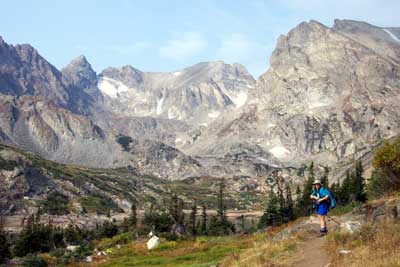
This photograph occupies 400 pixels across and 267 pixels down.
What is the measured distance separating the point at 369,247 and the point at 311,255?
14.9 ft

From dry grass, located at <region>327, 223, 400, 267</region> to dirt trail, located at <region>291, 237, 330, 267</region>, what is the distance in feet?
1.52

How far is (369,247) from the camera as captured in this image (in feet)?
67.9

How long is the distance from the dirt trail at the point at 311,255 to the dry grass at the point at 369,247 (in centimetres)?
46

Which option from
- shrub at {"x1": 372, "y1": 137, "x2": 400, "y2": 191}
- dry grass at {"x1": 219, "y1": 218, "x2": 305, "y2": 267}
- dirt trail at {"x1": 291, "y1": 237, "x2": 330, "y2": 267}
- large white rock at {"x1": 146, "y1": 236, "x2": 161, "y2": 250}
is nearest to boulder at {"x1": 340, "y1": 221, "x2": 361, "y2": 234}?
dirt trail at {"x1": 291, "y1": 237, "x2": 330, "y2": 267}

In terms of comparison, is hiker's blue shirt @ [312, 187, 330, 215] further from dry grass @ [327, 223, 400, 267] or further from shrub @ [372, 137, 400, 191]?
shrub @ [372, 137, 400, 191]

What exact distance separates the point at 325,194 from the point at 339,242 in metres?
4.85

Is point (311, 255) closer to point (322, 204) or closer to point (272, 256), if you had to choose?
point (272, 256)

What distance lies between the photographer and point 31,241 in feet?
296

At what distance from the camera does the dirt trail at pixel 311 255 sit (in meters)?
22.7

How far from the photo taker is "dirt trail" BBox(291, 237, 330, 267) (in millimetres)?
22719

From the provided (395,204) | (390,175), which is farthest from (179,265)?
(390,175)

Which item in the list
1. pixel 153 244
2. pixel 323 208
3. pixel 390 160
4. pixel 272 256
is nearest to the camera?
pixel 272 256

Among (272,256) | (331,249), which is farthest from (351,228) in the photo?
(272,256)

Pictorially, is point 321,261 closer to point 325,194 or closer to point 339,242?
point 339,242
